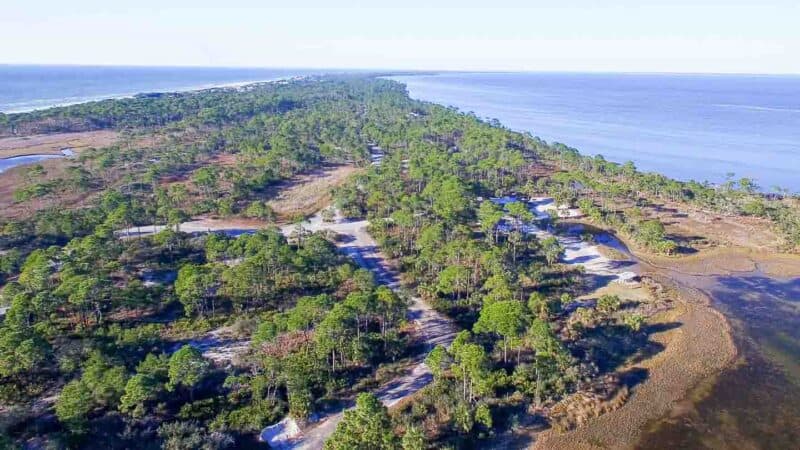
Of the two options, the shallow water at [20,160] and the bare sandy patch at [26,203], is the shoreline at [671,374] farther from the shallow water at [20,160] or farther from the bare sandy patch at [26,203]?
the shallow water at [20,160]

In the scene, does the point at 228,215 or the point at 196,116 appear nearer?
the point at 228,215

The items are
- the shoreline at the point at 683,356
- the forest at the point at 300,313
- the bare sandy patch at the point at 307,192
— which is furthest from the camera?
the bare sandy patch at the point at 307,192

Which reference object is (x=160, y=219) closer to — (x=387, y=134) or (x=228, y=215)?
(x=228, y=215)

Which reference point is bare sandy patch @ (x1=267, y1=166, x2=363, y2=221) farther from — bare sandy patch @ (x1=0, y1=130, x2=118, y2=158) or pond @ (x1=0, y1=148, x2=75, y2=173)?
bare sandy patch @ (x1=0, y1=130, x2=118, y2=158)

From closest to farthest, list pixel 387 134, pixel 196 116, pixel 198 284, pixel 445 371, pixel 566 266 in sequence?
pixel 445 371, pixel 198 284, pixel 566 266, pixel 387 134, pixel 196 116

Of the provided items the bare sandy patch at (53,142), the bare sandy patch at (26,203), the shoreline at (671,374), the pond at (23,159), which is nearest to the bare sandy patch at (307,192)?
the bare sandy patch at (26,203)

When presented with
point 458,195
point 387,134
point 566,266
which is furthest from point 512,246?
point 387,134

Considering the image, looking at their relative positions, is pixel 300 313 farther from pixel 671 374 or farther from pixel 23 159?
pixel 23 159
